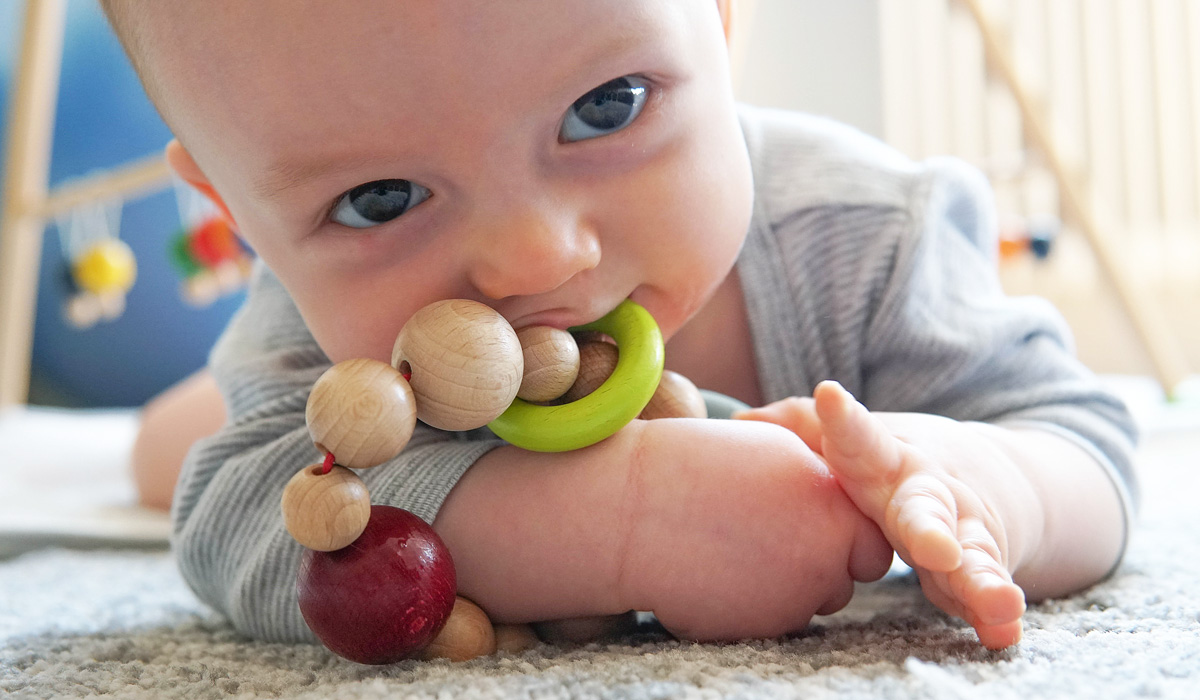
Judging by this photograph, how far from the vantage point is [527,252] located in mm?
474

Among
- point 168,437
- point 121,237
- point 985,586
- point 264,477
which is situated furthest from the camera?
point 121,237

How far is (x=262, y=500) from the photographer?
2.06 feet

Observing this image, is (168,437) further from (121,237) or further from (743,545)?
(121,237)

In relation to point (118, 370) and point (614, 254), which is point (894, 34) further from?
point (614, 254)

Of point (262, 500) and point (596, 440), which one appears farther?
point (262, 500)

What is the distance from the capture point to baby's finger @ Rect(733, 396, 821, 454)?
1.82ft

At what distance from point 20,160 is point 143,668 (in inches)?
59.9

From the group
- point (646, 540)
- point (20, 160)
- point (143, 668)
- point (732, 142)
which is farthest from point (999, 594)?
point (20, 160)

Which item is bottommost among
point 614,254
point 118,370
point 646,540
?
point 118,370

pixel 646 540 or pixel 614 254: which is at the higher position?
pixel 614 254

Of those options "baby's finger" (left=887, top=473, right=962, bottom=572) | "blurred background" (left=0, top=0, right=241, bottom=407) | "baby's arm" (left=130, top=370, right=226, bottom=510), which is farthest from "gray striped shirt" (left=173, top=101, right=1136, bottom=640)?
"blurred background" (left=0, top=0, right=241, bottom=407)

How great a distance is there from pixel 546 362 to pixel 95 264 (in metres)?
1.59

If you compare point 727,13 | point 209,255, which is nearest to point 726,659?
point 727,13

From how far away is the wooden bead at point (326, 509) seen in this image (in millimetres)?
416
